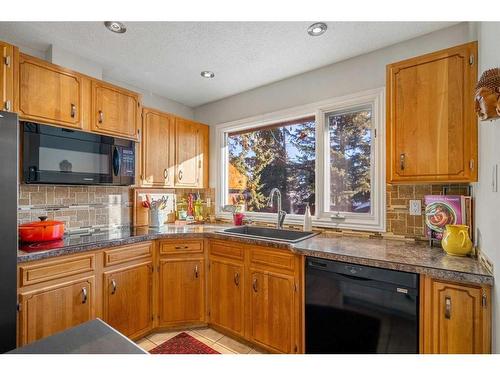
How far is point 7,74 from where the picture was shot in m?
1.68

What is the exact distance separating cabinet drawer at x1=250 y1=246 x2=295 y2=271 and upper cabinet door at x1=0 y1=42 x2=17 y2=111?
194 cm

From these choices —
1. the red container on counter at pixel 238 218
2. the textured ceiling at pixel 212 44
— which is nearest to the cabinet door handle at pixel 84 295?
the red container on counter at pixel 238 218

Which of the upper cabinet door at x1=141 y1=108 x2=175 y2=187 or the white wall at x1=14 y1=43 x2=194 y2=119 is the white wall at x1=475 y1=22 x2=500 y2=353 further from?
the white wall at x1=14 y1=43 x2=194 y2=119

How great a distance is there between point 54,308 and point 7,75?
1.55 meters

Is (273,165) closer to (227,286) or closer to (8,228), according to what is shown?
(227,286)

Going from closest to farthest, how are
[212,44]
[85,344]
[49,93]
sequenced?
[85,344] → [49,93] → [212,44]

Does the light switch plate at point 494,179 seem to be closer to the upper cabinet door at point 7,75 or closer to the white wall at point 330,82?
the white wall at point 330,82

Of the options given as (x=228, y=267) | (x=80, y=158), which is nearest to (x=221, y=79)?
(x=80, y=158)

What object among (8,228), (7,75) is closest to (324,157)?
(8,228)

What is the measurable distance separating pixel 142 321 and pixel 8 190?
144cm

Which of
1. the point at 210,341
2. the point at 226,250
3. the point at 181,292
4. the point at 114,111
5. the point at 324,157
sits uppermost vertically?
the point at 114,111

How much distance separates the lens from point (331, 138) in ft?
8.08

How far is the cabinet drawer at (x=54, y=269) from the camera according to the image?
156cm

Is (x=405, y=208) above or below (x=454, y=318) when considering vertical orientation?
above
